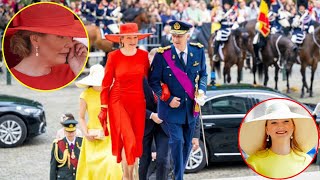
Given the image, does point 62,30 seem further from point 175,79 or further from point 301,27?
point 301,27

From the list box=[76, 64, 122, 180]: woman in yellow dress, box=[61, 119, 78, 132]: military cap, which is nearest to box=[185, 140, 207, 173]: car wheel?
box=[61, 119, 78, 132]: military cap

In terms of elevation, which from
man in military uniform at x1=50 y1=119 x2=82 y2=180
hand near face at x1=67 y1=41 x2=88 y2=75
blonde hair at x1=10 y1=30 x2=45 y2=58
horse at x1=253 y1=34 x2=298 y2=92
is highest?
blonde hair at x1=10 y1=30 x2=45 y2=58

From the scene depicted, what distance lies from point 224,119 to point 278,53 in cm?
1078

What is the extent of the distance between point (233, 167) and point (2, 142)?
4.78 m

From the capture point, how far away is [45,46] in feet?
23.7

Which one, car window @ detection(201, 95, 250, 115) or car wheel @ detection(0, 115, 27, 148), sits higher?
car window @ detection(201, 95, 250, 115)

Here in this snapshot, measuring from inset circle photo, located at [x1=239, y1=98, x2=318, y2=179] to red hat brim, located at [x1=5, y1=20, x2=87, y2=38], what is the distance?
220cm

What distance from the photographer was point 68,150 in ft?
32.9

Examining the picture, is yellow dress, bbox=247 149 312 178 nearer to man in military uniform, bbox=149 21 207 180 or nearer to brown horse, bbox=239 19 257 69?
man in military uniform, bbox=149 21 207 180

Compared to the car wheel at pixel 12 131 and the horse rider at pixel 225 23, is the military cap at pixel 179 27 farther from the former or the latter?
the horse rider at pixel 225 23

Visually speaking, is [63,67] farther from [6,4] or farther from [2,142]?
[6,4]

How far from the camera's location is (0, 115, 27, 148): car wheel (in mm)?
16878

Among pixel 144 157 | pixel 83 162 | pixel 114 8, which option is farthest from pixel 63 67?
pixel 114 8

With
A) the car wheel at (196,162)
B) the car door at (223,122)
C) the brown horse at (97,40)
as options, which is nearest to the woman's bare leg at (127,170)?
the car wheel at (196,162)
